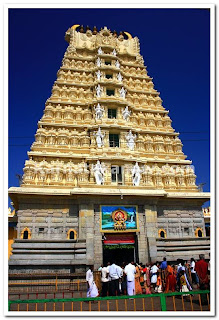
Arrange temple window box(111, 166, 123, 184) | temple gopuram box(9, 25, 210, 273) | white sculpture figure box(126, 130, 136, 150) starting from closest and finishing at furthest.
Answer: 1. temple gopuram box(9, 25, 210, 273)
2. temple window box(111, 166, 123, 184)
3. white sculpture figure box(126, 130, 136, 150)

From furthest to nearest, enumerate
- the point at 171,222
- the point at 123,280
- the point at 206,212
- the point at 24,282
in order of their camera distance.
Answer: the point at 206,212
the point at 171,222
the point at 24,282
the point at 123,280

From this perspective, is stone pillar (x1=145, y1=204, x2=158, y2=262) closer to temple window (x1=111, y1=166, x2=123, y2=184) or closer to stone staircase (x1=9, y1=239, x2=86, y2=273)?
temple window (x1=111, y1=166, x2=123, y2=184)

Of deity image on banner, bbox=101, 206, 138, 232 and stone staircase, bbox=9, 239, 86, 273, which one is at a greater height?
deity image on banner, bbox=101, 206, 138, 232

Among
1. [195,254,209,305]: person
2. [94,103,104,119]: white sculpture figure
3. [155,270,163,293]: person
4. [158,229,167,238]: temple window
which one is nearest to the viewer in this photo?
[195,254,209,305]: person

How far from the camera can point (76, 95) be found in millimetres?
28844

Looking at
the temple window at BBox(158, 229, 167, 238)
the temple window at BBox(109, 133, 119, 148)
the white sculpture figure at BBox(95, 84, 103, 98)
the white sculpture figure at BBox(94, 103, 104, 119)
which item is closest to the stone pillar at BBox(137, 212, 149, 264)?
the temple window at BBox(158, 229, 167, 238)

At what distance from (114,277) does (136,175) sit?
11384 millimetres

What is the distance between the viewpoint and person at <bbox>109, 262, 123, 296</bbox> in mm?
13227

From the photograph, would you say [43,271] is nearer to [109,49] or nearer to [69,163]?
[69,163]

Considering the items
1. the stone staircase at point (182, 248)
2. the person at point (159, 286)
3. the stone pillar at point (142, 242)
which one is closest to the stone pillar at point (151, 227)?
the stone pillar at point (142, 242)

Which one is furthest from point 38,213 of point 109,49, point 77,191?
point 109,49

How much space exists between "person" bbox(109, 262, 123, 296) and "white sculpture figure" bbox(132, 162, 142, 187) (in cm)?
1065

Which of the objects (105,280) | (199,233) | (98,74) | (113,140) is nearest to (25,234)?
(105,280)
